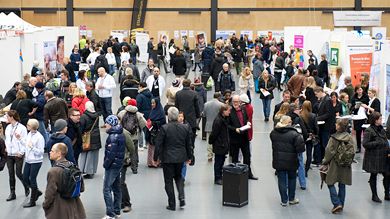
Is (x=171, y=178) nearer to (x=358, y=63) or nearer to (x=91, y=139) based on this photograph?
(x=91, y=139)

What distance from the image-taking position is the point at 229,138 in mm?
11984

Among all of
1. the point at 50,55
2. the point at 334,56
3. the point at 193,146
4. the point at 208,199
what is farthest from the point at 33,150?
the point at 50,55

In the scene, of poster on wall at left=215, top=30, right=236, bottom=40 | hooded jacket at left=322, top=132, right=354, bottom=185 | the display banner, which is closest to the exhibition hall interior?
hooded jacket at left=322, top=132, right=354, bottom=185

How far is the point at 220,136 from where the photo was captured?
38.1 ft

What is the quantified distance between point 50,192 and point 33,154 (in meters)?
2.67

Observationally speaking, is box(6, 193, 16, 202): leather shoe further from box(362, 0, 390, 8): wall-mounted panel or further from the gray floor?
box(362, 0, 390, 8): wall-mounted panel

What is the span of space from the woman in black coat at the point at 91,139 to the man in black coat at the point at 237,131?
2.33m

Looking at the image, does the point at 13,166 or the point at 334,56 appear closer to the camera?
the point at 13,166

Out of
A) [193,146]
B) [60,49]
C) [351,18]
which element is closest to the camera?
[193,146]

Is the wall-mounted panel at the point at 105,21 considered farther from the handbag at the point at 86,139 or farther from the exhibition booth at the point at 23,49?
the handbag at the point at 86,139

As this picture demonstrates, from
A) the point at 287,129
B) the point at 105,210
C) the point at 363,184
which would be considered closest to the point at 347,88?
the point at 363,184

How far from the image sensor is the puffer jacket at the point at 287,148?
10.4m

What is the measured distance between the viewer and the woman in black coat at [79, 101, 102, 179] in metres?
12.0

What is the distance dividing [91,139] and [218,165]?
2.23m
